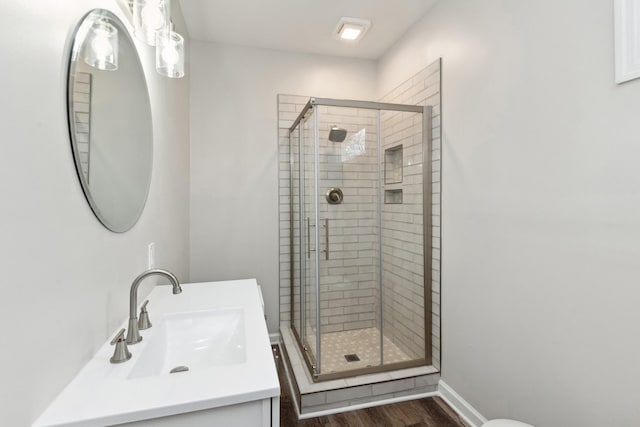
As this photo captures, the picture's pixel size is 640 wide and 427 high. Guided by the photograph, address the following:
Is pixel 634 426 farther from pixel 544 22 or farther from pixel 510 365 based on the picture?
pixel 544 22

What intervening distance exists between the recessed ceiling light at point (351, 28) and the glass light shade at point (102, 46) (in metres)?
1.83

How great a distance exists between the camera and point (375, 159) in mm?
2361

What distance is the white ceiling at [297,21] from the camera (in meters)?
2.29

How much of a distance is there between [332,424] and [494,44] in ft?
7.96

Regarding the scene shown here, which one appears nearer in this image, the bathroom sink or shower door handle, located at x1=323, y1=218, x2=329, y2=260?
the bathroom sink

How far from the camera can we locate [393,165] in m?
2.40

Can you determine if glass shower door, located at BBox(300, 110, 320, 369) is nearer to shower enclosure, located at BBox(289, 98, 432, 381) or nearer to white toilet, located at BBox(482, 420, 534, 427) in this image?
shower enclosure, located at BBox(289, 98, 432, 381)

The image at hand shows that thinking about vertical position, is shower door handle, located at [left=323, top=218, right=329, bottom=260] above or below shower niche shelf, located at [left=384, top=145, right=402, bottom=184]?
below

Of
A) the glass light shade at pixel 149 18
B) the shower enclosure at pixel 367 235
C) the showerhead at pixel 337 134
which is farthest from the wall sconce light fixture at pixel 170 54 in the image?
the showerhead at pixel 337 134

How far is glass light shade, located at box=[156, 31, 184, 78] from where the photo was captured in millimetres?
1308

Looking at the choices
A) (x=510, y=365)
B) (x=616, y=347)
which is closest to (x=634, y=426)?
(x=616, y=347)

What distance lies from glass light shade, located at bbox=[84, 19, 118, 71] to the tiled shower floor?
2062 mm

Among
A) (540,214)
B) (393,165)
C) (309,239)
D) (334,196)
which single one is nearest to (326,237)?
(309,239)

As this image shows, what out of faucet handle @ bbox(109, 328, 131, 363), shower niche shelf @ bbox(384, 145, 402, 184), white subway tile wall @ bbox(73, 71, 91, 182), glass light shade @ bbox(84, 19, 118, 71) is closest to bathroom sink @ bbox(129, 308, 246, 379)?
faucet handle @ bbox(109, 328, 131, 363)
